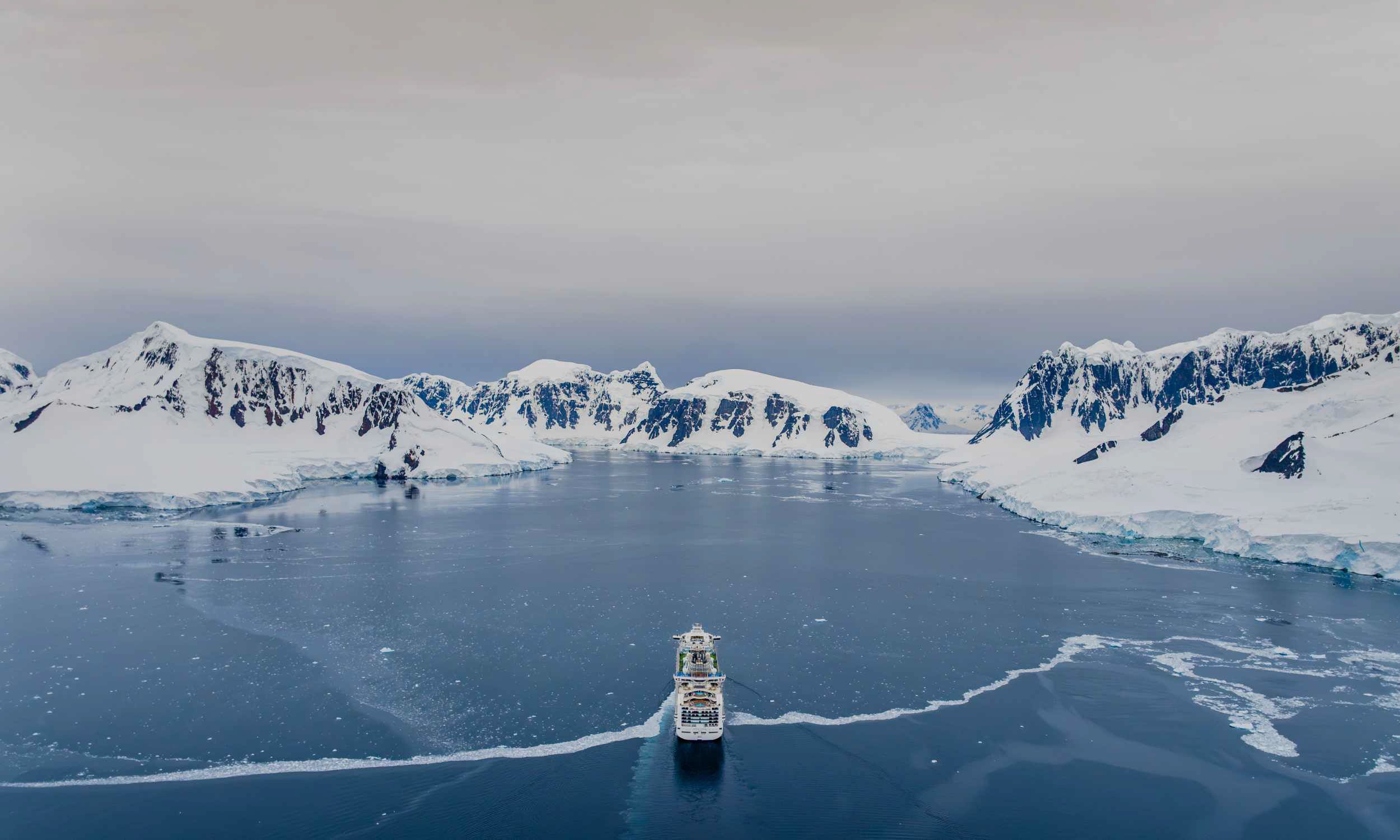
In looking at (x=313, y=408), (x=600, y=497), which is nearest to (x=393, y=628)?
(x=600, y=497)

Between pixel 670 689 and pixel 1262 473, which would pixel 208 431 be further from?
pixel 1262 473

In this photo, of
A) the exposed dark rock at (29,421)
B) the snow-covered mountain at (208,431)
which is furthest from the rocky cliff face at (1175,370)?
the exposed dark rock at (29,421)

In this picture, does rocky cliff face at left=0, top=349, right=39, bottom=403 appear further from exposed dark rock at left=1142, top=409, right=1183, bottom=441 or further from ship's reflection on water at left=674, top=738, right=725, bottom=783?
exposed dark rock at left=1142, top=409, right=1183, bottom=441

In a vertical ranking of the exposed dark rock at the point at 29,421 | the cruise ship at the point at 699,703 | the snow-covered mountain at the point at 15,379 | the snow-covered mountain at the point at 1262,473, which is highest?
the snow-covered mountain at the point at 15,379

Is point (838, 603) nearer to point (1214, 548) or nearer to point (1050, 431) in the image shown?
point (1214, 548)

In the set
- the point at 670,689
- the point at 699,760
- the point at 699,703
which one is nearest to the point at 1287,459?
the point at 670,689

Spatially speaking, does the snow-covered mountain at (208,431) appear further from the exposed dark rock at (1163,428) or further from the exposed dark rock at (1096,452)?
the exposed dark rock at (1163,428)
